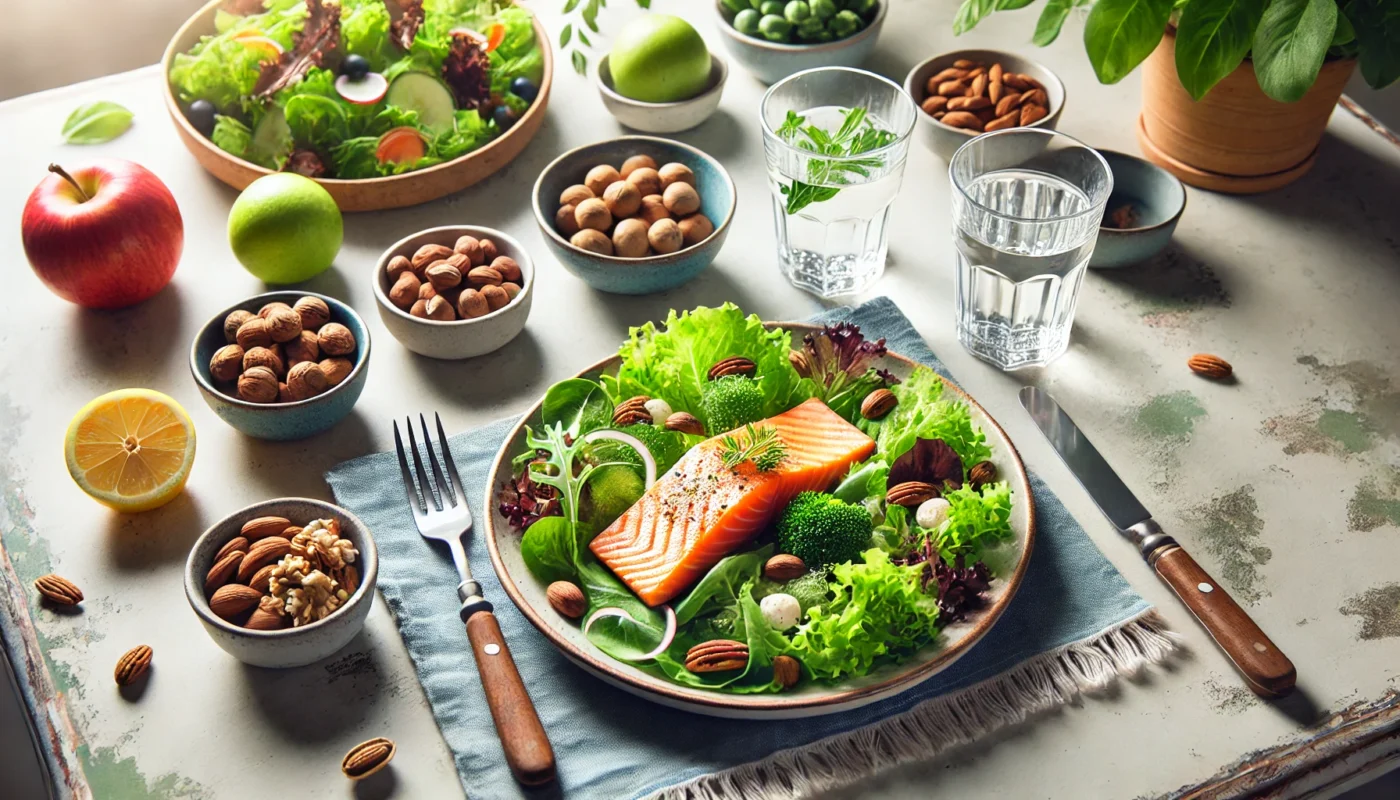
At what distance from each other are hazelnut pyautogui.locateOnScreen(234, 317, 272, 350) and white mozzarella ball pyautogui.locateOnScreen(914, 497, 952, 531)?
2.91ft

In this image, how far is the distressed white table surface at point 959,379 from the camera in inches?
49.0

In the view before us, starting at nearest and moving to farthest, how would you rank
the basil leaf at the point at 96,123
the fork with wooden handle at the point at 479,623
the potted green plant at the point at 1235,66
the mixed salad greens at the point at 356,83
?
the fork with wooden handle at the point at 479,623
the potted green plant at the point at 1235,66
the mixed salad greens at the point at 356,83
the basil leaf at the point at 96,123

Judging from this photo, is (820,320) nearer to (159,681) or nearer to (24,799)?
(159,681)

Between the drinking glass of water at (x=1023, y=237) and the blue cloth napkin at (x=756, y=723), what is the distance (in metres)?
0.32

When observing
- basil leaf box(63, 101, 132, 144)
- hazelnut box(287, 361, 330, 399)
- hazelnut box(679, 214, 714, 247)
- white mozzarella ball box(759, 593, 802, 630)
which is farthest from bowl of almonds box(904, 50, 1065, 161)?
basil leaf box(63, 101, 132, 144)

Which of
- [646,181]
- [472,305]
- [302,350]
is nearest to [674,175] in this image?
[646,181]

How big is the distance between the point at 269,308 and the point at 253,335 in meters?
Result: 0.06

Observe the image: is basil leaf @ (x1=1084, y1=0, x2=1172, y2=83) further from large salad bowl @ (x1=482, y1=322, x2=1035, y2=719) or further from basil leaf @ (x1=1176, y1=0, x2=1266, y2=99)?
large salad bowl @ (x1=482, y1=322, x2=1035, y2=719)

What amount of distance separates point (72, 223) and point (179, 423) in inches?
17.0

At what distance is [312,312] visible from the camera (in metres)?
1.62

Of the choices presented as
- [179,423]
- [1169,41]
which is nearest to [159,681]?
[179,423]

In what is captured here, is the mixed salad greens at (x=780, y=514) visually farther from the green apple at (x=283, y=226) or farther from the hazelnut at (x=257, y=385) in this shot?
the green apple at (x=283, y=226)

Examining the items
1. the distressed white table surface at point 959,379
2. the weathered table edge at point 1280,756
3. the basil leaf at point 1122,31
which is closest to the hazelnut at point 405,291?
the distressed white table surface at point 959,379

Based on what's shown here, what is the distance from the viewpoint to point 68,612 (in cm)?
139
